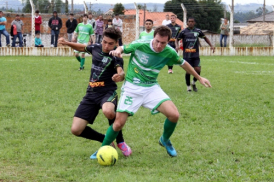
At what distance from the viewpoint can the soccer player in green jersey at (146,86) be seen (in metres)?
5.58

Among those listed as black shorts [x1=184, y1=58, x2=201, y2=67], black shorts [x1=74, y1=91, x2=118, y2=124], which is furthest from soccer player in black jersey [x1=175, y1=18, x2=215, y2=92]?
black shorts [x1=74, y1=91, x2=118, y2=124]

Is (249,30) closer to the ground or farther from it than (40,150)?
farther from it

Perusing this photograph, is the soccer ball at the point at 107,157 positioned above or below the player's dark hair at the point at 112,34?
below

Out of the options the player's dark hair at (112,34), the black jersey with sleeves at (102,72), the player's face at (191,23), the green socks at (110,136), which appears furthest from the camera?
the player's face at (191,23)

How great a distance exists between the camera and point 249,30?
231 ft

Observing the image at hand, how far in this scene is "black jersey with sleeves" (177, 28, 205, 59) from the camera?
1201 cm

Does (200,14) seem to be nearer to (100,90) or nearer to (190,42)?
(190,42)

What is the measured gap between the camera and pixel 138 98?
5664 millimetres

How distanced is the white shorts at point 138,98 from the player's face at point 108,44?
2.00 ft

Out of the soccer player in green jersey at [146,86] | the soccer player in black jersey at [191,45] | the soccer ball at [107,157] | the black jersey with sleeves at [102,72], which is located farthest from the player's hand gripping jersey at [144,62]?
the soccer player in black jersey at [191,45]

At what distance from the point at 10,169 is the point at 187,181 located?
2.13 meters

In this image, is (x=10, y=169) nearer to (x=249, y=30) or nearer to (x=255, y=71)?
(x=255, y=71)

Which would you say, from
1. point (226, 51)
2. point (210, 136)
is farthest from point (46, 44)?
point (210, 136)

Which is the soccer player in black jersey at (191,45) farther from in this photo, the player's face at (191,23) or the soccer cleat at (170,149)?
the soccer cleat at (170,149)
